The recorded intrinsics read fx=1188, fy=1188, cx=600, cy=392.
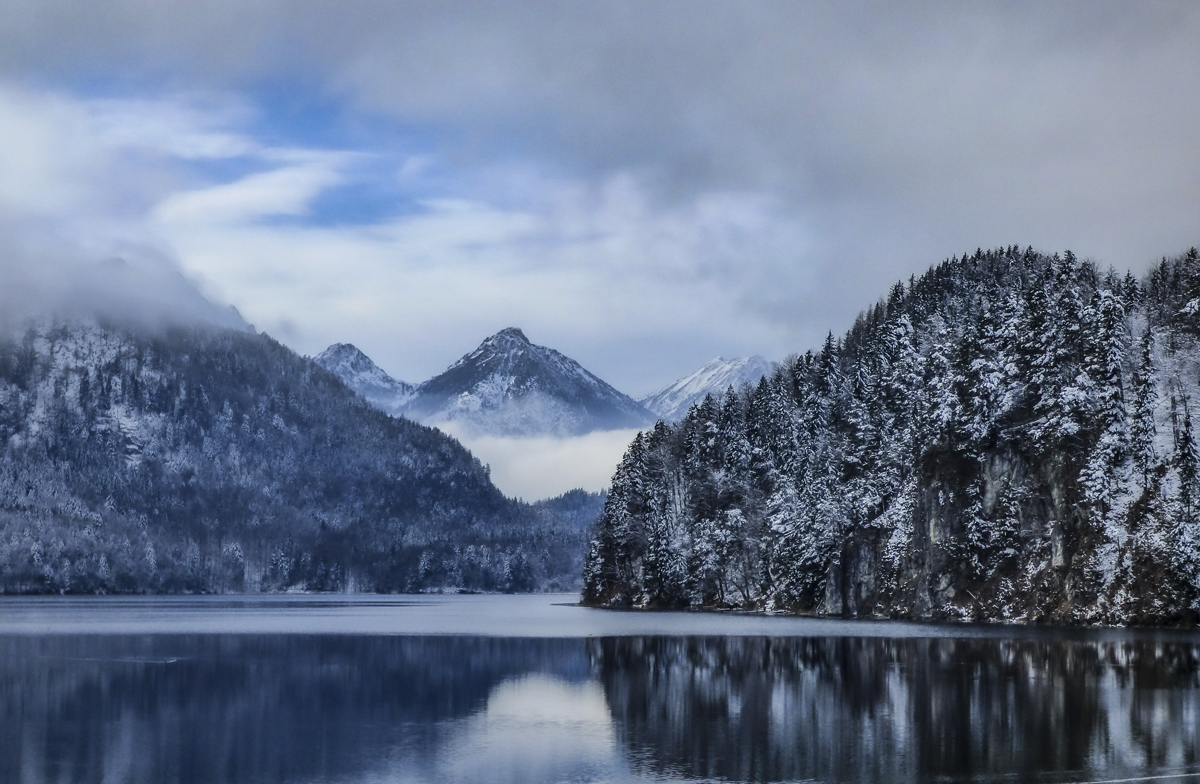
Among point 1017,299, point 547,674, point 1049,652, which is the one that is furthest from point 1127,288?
point 547,674

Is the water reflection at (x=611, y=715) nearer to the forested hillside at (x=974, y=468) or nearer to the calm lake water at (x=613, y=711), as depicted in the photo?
the calm lake water at (x=613, y=711)

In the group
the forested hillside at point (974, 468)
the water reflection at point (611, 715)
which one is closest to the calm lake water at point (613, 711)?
the water reflection at point (611, 715)

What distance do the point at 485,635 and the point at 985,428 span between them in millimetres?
52968

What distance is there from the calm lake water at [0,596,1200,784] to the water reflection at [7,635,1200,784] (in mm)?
153

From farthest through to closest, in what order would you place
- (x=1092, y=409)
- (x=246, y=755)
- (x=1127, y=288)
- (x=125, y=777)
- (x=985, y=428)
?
1. (x=1127, y=288)
2. (x=985, y=428)
3. (x=1092, y=409)
4. (x=246, y=755)
5. (x=125, y=777)

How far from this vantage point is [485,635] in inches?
3949

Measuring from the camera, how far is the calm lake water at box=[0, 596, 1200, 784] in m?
33.9

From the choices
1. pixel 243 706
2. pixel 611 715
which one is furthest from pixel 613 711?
pixel 243 706

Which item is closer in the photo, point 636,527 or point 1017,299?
point 1017,299

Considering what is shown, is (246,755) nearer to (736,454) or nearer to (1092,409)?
(1092,409)

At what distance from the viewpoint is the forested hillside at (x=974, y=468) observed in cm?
9988

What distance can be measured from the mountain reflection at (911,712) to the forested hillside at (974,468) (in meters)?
30.0

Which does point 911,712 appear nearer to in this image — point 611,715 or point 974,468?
point 611,715

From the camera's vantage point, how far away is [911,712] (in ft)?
144
